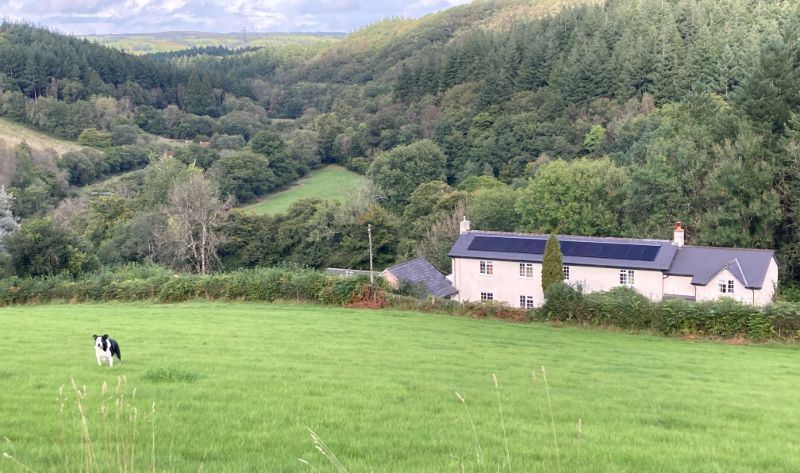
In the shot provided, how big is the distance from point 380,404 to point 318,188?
321 ft

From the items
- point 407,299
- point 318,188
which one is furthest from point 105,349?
point 318,188

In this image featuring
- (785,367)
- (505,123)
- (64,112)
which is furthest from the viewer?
(64,112)

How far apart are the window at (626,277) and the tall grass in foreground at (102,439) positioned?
38.9m

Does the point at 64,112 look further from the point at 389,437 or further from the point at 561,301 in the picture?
the point at 389,437

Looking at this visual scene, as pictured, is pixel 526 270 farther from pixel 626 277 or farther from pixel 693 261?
pixel 693 261

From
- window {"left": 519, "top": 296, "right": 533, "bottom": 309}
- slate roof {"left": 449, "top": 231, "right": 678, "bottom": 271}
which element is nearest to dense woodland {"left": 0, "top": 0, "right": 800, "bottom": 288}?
slate roof {"left": 449, "top": 231, "right": 678, "bottom": 271}

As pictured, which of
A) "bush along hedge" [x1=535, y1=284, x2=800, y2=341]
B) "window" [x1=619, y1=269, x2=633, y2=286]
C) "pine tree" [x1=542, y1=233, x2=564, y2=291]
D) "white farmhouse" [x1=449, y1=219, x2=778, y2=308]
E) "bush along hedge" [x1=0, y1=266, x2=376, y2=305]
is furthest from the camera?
"window" [x1=619, y1=269, x2=633, y2=286]

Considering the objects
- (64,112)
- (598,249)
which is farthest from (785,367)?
(64,112)

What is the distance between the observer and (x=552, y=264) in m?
42.0

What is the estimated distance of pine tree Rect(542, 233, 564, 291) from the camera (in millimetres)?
41844

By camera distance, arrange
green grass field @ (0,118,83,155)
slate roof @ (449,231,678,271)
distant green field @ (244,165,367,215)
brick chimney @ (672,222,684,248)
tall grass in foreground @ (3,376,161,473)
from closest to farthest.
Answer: tall grass in foreground @ (3,376,161,473), slate roof @ (449,231,678,271), brick chimney @ (672,222,684,248), distant green field @ (244,165,367,215), green grass field @ (0,118,83,155)

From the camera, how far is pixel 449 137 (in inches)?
4136

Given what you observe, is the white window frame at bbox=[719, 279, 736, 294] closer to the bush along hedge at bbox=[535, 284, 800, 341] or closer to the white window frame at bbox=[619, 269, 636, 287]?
the white window frame at bbox=[619, 269, 636, 287]

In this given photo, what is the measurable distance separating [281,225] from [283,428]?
210ft
